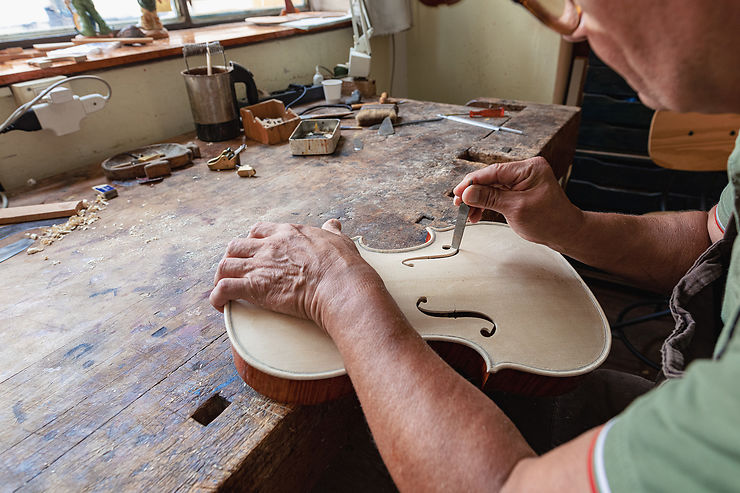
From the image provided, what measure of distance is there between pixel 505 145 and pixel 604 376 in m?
0.96

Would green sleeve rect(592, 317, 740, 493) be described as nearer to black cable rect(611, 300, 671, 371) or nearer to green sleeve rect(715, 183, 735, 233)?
green sleeve rect(715, 183, 735, 233)

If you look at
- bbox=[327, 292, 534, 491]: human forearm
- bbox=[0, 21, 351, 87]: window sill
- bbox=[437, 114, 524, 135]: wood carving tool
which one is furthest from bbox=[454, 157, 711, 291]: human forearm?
bbox=[0, 21, 351, 87]: window sill

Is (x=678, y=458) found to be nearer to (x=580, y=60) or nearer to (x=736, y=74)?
(x=736, y=74)

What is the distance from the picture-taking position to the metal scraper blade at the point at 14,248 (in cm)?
116

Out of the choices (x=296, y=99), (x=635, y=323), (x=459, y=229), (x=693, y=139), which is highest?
(x=296, y=99)

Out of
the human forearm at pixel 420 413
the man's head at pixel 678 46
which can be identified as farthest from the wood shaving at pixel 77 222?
the man's head at pixel 678 46

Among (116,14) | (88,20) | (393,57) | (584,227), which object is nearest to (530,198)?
(584,227)

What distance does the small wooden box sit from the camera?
189 cm

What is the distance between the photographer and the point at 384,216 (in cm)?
125

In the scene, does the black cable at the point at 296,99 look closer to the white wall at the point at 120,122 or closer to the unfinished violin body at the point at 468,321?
the white wall at the point at 120,122

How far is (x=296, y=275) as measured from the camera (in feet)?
2.70

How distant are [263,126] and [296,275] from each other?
127cm

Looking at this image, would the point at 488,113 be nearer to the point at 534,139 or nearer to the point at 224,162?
the point at 534,139

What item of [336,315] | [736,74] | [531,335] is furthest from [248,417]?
[736,74]
